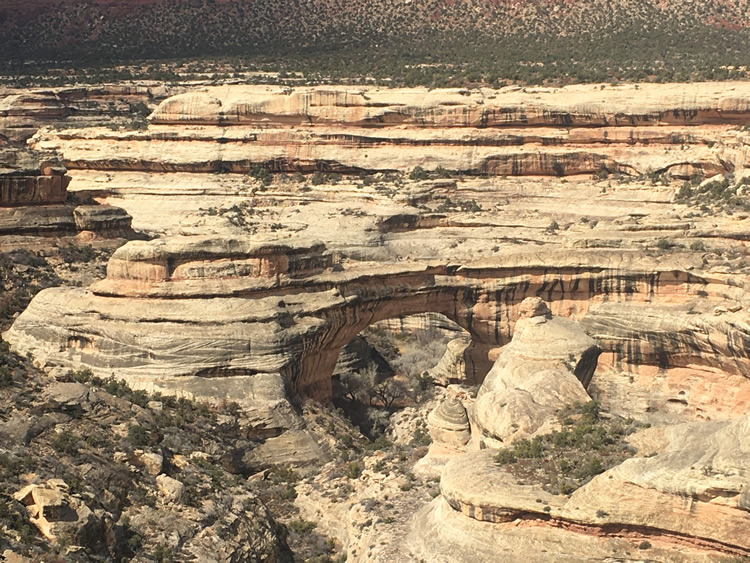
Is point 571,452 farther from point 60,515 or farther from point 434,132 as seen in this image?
point 434,132

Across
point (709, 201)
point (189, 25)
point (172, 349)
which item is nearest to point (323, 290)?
point (172, 349)

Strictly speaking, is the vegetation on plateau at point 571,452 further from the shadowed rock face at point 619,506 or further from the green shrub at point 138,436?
the green shrub at point 138,436

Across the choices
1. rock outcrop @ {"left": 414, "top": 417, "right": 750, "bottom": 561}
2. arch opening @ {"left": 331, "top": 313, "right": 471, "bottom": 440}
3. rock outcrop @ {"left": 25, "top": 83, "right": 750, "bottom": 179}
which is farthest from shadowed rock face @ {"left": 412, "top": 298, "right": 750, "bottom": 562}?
rock outcrop @ {"left": 25, "top": 83, "right": 750, "bottom": 179}

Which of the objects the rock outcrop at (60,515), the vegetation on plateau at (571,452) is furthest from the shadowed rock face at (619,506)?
the rock outcrop at (60,515)

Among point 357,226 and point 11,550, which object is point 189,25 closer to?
point 357,226

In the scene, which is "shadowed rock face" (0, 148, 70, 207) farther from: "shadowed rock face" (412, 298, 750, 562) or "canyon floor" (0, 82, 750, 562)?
"shadowed rock face" (412, 298, 750, 562)
